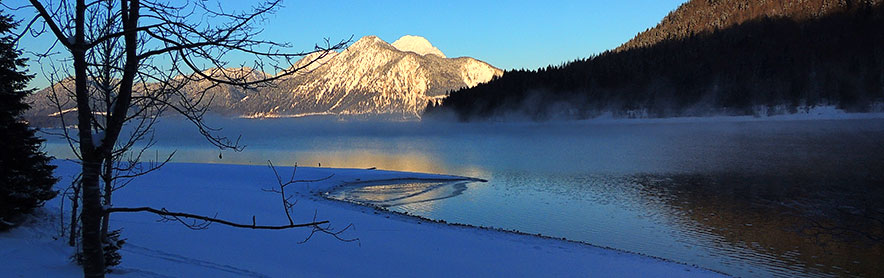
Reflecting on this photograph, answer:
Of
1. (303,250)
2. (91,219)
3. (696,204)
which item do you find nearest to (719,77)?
A: (696,204)

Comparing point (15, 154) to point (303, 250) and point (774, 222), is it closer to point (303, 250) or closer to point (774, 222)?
point (303, 250)

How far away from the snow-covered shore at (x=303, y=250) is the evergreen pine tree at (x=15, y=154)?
0.44 m

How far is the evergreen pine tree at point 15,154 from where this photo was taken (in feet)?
32.5

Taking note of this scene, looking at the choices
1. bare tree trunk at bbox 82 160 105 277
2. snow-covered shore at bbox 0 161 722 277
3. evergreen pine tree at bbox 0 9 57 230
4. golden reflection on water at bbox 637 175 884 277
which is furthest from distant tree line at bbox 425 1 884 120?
bare tree trunk at bbox 82 160 105 277

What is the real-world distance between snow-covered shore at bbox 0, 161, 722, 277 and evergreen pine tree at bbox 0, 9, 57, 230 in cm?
44

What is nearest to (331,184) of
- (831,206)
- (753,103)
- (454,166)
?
(454,166)

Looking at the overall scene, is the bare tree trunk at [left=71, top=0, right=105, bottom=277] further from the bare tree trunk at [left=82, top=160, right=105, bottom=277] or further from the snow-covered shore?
the snow-covered shore

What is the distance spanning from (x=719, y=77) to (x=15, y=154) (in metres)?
186

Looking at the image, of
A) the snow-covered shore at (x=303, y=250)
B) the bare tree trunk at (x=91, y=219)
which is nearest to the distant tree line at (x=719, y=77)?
the snow-covered shore at (x=303, y=250)

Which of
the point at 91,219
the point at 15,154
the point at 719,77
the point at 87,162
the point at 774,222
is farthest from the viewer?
the point at 719,77

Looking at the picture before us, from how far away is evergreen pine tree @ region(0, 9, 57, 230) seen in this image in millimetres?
9914

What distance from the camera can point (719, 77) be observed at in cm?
16638

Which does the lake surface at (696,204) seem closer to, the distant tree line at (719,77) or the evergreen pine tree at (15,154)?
the evergreen pine tree at (15,154)

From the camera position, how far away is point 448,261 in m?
13.2
